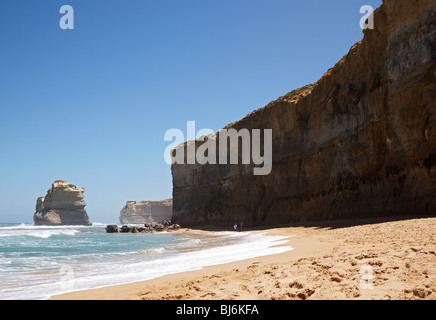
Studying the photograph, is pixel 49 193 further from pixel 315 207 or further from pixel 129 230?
pixel 315 207

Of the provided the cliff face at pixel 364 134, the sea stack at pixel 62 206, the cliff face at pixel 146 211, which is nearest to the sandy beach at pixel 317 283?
the cliff face at pixel 364 134

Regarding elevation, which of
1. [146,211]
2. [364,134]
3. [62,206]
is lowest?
[146,211]

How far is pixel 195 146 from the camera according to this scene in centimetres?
6162

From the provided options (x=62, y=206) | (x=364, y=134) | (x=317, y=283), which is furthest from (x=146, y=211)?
(x=317, y=283)

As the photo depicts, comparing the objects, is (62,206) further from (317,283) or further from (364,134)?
(317,283)

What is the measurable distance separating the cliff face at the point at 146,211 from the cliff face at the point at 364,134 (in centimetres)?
10413

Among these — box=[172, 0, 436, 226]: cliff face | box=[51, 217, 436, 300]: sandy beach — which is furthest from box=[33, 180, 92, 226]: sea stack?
box=[51, 217, 436, 300]: sandy beach

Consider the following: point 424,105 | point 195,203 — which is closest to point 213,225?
point 195,203

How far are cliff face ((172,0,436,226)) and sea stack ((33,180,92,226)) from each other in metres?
88.6

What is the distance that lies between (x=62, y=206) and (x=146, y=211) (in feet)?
140

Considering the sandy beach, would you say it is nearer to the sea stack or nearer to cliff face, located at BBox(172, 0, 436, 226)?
cliff face, located at BBox(172, 0, 436, 226)

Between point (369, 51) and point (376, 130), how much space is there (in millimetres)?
6080

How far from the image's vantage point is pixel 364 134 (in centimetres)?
2233

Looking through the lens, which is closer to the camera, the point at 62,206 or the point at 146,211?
the point at 62,206
